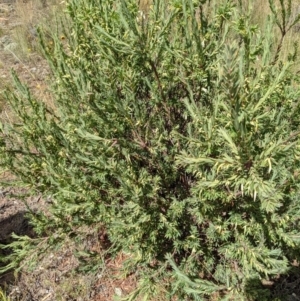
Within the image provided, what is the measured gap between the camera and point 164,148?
178 centimetres

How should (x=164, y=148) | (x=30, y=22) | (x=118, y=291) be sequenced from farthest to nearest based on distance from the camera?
(x=30, y=22) → (x=118, y=291) → (x=164, y=148)

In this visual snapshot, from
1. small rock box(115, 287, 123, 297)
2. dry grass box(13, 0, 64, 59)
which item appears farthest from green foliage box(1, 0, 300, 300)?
dry grass box(13, 0, 64, 59)

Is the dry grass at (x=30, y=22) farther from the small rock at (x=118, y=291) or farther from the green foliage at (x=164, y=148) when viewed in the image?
the small rock at (x=118, y=291)

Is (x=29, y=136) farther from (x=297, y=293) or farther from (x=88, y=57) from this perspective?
(x=297, y=293)

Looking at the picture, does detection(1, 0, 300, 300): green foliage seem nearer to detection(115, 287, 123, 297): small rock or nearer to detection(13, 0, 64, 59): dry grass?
detection(115, 287, 123, 297): small rock

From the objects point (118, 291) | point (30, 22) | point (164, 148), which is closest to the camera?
point (164, 148)

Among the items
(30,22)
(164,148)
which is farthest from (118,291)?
(30,22)

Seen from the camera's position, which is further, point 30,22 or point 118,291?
point 30,22

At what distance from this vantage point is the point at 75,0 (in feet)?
5.79

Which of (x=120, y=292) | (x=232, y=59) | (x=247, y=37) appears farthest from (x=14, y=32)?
(x=232, y=59)

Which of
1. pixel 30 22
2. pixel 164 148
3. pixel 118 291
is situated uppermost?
pixel 164 148

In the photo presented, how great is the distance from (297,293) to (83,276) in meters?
1.38

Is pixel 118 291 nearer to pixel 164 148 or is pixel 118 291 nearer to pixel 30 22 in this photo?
pixel 164 148

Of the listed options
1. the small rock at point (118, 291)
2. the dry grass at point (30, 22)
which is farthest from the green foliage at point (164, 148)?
the dry grass at point (30, 22)
